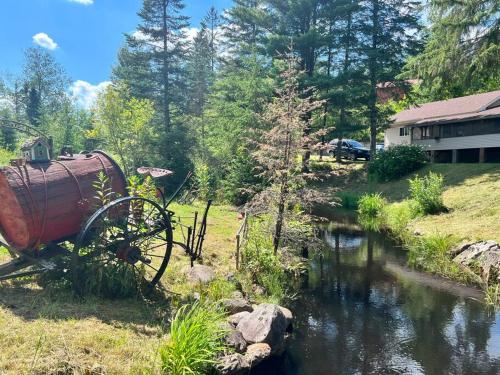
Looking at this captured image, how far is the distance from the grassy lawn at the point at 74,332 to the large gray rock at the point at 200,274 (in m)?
0.57

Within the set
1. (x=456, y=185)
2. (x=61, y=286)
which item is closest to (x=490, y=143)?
(x=456, y=185)

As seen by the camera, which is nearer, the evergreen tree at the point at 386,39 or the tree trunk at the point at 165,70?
the evergreen tree at the point at 386,39

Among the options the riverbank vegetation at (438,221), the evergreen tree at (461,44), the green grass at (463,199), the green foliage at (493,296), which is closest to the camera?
the green foliage at (493,296)

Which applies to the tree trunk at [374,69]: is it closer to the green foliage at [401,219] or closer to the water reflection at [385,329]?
the green foliage at [401,219]

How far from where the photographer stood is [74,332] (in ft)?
18.3

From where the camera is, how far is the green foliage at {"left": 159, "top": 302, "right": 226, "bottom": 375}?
5336 millimetres

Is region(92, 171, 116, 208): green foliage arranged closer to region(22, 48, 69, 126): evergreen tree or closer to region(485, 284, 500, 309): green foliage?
region(485, 284, 500, 309): green foliage

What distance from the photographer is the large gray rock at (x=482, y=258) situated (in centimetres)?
1064

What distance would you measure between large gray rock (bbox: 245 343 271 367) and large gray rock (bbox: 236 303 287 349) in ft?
0.64

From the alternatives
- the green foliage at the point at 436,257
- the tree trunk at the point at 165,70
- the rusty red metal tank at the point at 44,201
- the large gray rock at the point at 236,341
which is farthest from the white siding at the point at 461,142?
the rusty red metal tank at the point at 44,201

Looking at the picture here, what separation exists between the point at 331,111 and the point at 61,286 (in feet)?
90.6

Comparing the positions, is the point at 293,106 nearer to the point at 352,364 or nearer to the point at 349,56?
the point at 352,364

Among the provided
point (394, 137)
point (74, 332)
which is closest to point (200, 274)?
point (74, 332)

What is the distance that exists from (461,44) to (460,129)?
1017 cm
